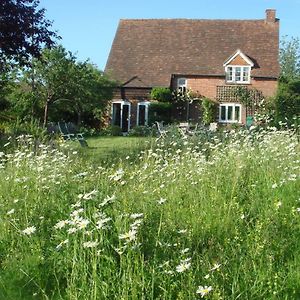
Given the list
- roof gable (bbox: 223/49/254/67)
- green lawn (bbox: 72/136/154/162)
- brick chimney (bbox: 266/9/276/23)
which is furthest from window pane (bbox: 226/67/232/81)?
green lawn (bbox: 72/136/154/162)

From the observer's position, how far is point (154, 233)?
4.00 meters

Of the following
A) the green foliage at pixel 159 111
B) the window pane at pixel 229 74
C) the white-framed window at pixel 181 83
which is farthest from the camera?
the window pane at pixel 229 74

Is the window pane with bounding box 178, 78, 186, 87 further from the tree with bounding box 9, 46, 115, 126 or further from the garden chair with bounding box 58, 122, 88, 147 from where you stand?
the garden chair with bounding box 58, 122, 88, 147

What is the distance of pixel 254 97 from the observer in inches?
1566

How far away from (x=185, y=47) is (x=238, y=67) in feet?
15.3

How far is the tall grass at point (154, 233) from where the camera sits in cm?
336

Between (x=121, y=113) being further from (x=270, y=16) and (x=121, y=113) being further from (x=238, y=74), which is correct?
(x=270, y=16)

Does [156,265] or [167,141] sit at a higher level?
[167,141]

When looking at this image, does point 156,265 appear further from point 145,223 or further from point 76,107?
point 76,107

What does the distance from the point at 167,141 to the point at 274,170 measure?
4.13 meters

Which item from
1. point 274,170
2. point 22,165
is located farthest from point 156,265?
point 22,165

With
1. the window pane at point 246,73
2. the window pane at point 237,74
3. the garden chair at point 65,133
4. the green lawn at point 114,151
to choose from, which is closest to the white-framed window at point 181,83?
the window pane at point 237,74

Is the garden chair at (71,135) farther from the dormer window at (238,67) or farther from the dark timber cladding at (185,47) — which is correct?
the dormer window at (238,67)

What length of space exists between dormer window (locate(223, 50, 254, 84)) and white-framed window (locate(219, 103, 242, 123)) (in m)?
1.96
